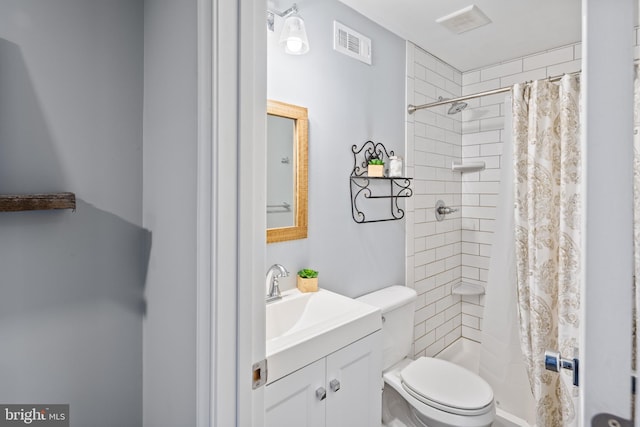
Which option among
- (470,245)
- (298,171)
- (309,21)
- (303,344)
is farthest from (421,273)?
(309,21)

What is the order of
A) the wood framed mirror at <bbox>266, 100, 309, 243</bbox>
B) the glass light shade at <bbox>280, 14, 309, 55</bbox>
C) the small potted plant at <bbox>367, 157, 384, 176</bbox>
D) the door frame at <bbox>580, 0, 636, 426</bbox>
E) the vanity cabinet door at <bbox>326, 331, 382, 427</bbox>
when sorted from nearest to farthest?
the door frame at <bbox>580, 0, 636, 426</bbox> → the vanity cabinet door at <bbox>326, 331, 382, 427</bbox> → the glass light shade at <bbox>280, 14, 309, 55</bbox> → the wood framed mirror at <bbox>266, 100, 309, 243</bbox> → the small potted plant at <bbox>367, 157, 384, 176</bbox>

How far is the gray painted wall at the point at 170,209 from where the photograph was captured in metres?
0.82

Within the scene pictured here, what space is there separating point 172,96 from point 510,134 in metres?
1.83

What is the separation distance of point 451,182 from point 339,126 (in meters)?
1.32

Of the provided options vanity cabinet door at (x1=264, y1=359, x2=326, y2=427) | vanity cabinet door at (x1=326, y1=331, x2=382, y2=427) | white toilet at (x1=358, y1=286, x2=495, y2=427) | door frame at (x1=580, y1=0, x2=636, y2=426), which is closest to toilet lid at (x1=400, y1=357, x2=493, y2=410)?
white toilet at (x1=358, y1=286, x2=495, y2=427)

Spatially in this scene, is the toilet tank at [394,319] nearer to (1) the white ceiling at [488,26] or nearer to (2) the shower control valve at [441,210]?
(2) the shower control valve at [441,210]

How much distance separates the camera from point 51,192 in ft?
3.04

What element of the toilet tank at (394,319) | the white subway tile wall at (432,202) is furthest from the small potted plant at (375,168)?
the toilet tank at (394,319)

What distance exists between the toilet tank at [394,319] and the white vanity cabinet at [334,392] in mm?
373

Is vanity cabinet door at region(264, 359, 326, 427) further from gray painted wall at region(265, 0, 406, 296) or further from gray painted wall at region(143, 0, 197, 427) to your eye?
gray painted wall at region(265, 0, 406, 296)

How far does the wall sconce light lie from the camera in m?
1.43

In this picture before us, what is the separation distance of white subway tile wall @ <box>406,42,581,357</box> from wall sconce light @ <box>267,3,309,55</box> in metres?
1.00

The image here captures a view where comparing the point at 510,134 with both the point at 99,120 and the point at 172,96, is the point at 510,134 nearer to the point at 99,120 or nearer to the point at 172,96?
the point at 172,96

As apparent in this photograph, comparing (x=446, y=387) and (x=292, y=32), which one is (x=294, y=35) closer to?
(x=292, y=32)
